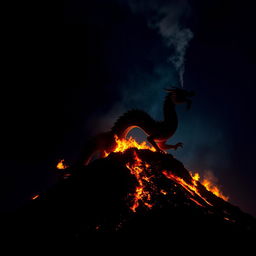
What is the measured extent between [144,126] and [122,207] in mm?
4992

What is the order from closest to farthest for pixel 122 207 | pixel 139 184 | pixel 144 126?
pixel 122 207
pixel 139 184
pixel 144 126

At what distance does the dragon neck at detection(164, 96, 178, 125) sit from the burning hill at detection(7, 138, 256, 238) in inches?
123

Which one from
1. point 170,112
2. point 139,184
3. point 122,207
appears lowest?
point 122,207

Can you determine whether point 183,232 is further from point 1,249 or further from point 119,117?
point 119,117

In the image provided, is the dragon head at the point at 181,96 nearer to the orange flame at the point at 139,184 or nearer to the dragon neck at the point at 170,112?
the dragon neck at the point at 170,112

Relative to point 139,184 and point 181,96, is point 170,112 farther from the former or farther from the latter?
point 139,184

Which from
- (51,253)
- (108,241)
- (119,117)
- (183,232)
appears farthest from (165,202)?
(119,117)

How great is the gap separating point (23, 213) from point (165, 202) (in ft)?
15.2

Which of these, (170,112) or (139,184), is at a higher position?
(170,112)

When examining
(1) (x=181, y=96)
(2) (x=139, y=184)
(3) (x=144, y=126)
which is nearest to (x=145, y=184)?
(2) (x=139, y=184)

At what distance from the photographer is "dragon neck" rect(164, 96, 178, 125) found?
885 centimetres

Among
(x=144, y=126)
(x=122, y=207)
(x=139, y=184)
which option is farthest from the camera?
(x=144, y=126)

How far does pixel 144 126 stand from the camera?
8.93m

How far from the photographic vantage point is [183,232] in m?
3.90
